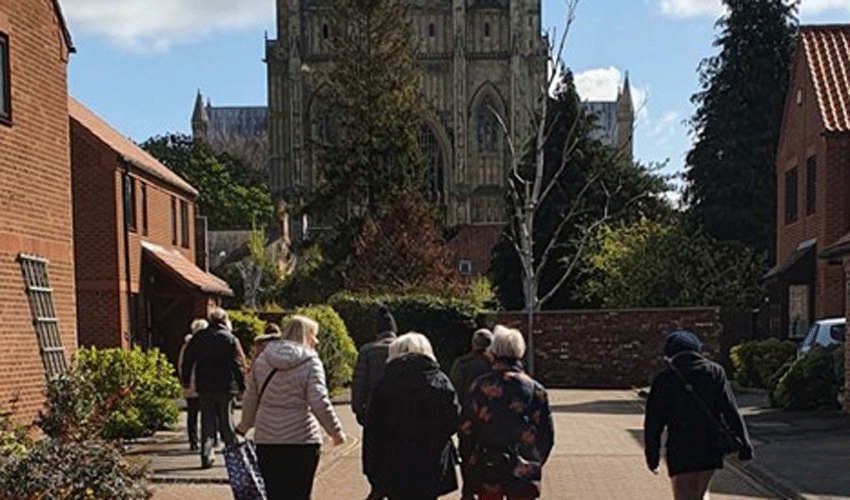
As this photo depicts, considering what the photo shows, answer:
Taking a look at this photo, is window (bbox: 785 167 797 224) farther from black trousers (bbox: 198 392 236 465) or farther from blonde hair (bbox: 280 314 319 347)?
blonde hair (bbox: 280 314 319 347)

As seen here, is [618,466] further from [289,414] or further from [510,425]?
→ [510,425]

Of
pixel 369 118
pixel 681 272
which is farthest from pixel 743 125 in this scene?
pixel 369 118

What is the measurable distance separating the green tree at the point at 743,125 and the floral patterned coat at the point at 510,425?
3295 cm

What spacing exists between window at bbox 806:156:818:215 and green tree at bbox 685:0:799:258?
11.7 m

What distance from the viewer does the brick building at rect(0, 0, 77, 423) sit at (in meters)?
12.9

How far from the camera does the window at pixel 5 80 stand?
13.1 meters

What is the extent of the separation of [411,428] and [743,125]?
1372 inches

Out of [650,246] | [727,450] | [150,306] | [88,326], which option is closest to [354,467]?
[727,450]

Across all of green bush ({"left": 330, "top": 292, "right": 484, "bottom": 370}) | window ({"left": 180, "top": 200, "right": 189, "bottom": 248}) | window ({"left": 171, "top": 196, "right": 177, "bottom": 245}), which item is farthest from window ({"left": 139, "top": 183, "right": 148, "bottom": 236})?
green bush ({"left": 330, "top": 292, "right": 484, "bottom": 370})

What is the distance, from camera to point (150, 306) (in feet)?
91.4

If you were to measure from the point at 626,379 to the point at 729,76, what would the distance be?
1572 cm

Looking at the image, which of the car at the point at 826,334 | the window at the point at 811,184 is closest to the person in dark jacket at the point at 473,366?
the car at the point at 826,334

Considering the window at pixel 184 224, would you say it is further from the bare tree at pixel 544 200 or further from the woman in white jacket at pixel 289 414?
the woman in white jacket at pixel 289 414

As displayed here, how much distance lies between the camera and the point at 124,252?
78.2ft
